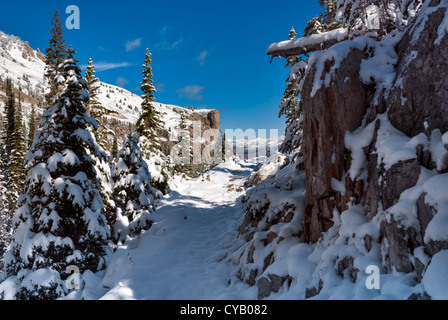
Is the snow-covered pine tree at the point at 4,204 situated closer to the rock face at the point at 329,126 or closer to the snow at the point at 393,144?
the rock face at the point at 329,126

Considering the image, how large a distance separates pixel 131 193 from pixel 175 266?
6.57 meters

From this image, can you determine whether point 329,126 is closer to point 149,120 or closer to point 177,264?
point 177,264

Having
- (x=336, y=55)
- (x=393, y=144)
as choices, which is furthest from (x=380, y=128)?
(x=336, y=55)

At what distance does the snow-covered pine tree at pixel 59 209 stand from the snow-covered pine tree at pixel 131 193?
2820 millimetres

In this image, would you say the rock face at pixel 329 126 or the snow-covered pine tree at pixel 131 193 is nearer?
the rock face at pixel 329 126

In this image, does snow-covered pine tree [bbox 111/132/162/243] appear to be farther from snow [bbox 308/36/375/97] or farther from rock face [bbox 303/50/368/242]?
snow [bbox 308/36/375/97]

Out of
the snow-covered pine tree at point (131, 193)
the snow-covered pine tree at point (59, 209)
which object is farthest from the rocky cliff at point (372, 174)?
the snow-covered pine tree at point (131, 193)

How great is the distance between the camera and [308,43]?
8.88 m

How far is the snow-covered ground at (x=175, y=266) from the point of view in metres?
7.02

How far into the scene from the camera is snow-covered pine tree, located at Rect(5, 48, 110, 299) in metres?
8.26

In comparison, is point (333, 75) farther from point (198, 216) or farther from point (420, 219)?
point (198, 216)

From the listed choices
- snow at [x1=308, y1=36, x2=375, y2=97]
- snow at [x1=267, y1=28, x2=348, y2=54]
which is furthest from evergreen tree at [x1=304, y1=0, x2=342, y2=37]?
snow at [x1=308, y1=36, x2=375, y2=97]

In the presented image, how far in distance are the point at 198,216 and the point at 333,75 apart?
12.5m

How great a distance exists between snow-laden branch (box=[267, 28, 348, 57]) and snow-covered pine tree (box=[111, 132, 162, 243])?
9818mm
